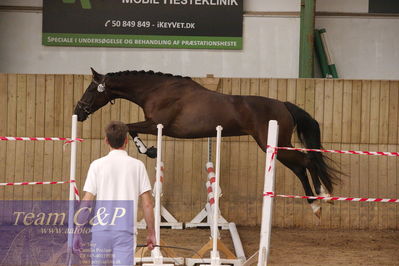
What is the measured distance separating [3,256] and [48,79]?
10.4ft

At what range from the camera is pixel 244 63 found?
1077 centimetres

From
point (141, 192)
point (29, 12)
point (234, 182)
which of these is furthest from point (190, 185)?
point (141, 192)

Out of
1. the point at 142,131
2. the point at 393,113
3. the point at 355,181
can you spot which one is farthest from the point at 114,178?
the point at 393,113

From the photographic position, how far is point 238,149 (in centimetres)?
934

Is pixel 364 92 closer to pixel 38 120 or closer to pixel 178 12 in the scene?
pixel 178 12

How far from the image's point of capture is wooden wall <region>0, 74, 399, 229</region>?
9.19 m

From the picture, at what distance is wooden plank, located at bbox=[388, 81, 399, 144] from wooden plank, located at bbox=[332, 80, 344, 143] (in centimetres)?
68

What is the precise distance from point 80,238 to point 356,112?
576 centimetres

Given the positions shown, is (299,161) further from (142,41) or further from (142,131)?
(142,41)

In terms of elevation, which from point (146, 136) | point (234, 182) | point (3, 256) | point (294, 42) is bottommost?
point (3, 256)

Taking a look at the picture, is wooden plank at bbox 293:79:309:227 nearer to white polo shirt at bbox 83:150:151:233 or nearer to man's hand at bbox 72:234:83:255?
man's hand at bbox 72:234:83:255

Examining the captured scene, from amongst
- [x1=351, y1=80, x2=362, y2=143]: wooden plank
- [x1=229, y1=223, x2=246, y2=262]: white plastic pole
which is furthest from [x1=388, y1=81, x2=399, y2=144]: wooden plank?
[x1=229, y1=223, x2=246, y2=262]: white plastic pole

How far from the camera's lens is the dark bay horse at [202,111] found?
7.62 metres

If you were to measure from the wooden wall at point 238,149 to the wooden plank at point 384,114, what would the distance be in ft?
0.05
